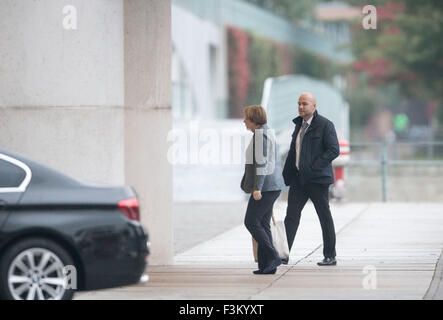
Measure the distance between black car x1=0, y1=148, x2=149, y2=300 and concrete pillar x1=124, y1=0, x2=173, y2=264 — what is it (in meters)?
3.36

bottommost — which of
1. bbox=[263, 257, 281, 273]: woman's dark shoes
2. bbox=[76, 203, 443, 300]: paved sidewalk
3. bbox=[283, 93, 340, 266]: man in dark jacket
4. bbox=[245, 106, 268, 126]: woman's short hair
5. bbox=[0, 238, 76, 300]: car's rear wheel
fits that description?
bbox=[76, 203, 443, 300]: paved sidewalk

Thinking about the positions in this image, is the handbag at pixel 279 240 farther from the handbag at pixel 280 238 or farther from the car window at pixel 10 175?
the car window at pixel 10 175

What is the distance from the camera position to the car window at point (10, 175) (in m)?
8.55

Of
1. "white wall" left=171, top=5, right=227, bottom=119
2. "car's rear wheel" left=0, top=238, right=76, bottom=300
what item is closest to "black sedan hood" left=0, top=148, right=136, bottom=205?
"car's rear wheel" left=0, top=238, right=76, bottom=300

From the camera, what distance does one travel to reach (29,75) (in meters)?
11.4

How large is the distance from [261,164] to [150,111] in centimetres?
179

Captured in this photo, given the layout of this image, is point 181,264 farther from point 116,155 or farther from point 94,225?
point 94,225

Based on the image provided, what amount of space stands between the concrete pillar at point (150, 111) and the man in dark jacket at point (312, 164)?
4.63 feet

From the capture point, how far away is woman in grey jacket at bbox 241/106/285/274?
10.8 metres

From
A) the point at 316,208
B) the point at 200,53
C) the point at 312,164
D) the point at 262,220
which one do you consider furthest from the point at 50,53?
the point at 200,53

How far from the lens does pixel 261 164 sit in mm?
10789

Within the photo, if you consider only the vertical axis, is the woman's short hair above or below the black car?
above

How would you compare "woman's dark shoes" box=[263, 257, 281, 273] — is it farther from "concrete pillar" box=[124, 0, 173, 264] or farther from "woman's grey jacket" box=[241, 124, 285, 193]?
"concrete pillar" box=[124, 0, 173, 264]

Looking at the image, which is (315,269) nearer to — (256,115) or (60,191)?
(256,115)
